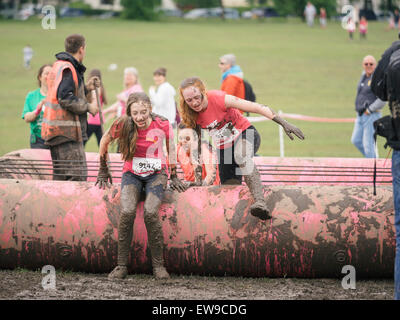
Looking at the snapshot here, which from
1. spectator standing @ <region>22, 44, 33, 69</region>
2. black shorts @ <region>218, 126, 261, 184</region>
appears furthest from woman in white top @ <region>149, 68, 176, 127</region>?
spectator standing @ <region>22, 44, 33, 69</region>

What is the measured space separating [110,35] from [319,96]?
75.1 feet

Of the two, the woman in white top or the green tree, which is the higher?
the green tree

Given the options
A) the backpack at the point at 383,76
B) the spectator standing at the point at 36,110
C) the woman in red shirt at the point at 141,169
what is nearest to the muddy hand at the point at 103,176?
the woman in red shirt at the point at 141,169

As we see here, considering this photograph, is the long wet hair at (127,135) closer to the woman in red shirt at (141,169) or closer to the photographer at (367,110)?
the woman in red shirt at (141,169)

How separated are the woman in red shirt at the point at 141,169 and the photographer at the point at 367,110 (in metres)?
4.88

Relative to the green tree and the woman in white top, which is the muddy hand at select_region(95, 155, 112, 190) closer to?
the woman in white top

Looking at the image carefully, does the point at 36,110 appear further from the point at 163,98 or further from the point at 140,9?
the point at 140,9

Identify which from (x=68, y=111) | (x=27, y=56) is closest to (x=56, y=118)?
(x=68, y=111)

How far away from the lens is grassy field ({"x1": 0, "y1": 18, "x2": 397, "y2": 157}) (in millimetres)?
Result: 17109

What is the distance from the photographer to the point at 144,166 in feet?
18.9

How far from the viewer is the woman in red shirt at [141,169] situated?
220 inches

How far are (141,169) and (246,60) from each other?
27.2 m

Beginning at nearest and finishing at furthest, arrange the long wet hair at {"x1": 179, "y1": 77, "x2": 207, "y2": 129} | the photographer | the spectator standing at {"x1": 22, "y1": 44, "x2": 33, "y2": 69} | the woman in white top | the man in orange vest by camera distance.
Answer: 1. the long wet hair at {"x1": 179, "y1": 77, "x2": 207, "y2": 129}
2. the man in orange vest
3. the photographer
4. the woman in white top
5. the spectator standing at {"x1": 22, "y1": 44, "x2": 33, "y2": 69}

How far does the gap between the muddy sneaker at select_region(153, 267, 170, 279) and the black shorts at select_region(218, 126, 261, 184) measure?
1.14 m
